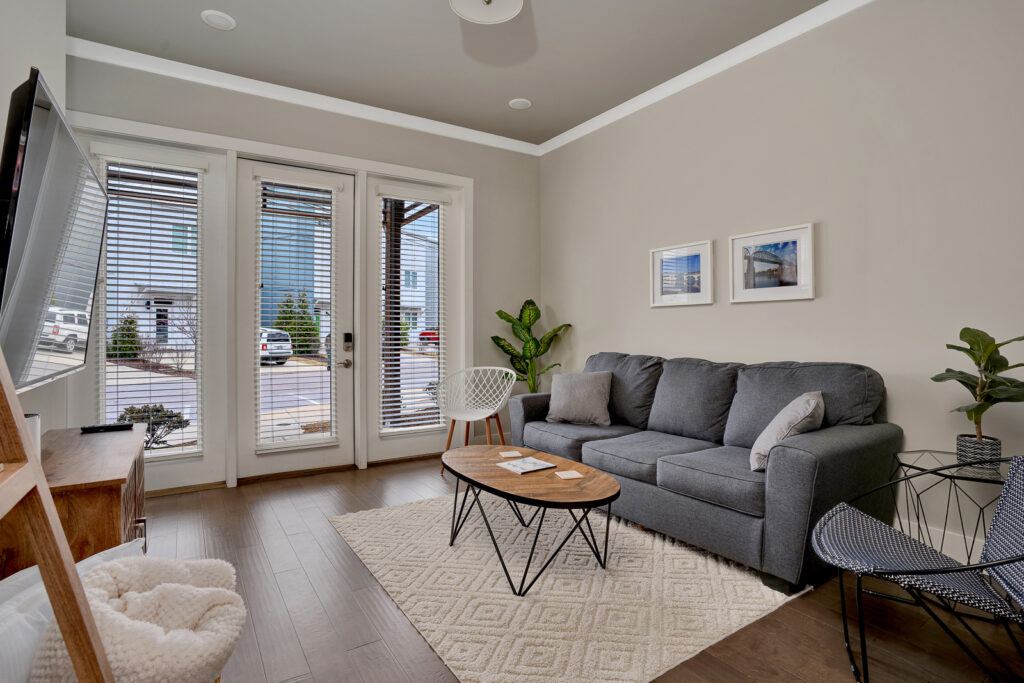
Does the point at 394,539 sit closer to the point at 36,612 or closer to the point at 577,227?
the point at 36,612

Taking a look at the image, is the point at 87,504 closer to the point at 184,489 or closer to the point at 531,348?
the point at 184,489

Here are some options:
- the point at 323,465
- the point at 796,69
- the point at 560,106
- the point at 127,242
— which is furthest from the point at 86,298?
the point at 796,69

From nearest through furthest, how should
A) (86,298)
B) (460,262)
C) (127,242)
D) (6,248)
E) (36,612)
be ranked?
(36,612) < (6,248) < (86,298) < (127,242) < (460,262)

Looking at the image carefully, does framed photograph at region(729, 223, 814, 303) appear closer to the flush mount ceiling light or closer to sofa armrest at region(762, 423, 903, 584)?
sofa armrest at region(762, 423, 903, 584)

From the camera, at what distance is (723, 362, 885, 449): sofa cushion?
2650 mm

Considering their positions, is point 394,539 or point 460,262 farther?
point 460,262

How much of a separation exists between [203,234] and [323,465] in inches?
75.9

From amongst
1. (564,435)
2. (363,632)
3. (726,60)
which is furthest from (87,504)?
(726,60)

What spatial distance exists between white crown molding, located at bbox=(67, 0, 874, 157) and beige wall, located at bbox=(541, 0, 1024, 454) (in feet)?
0.23

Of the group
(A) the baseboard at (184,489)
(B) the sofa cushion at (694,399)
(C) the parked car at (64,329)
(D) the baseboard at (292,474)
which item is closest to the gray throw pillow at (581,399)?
(B) the sofa cushion at (694,399)

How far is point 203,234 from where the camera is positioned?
3703 mm

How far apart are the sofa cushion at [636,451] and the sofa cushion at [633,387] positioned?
1.21 feet

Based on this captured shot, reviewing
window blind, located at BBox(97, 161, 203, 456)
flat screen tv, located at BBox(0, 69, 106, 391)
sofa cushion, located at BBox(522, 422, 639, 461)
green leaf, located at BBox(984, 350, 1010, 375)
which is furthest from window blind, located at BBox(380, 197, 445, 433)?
green leaf, located at BBox(984, 350, 1010, 375)

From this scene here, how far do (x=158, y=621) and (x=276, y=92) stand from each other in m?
3.92
